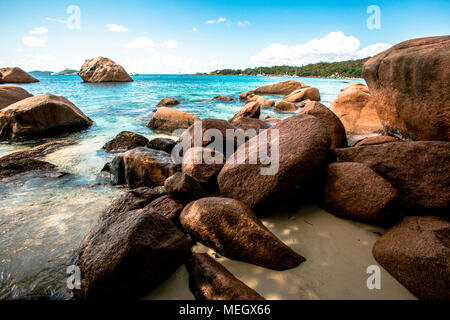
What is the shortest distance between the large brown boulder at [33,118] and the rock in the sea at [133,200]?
6.61 m

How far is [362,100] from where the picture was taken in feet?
23.7

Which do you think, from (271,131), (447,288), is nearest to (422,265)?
(447,288)

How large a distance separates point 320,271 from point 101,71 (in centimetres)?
5390

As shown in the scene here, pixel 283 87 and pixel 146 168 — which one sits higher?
pixel 283 87

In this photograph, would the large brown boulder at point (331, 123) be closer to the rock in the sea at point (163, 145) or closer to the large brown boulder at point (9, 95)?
the rock in the sea at point (163, 145)

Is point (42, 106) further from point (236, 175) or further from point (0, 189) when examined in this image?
point (236, 175)

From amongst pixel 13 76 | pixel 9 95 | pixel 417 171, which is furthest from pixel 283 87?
pixel 13 76

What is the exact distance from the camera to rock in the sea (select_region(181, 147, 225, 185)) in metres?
3.16

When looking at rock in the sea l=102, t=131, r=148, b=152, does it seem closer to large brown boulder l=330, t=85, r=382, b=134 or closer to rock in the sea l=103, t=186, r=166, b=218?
rock in the sea l=103, t=186, r=166, b=218

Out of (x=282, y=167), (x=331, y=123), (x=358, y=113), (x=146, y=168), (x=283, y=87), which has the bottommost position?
(x=146, y=168)

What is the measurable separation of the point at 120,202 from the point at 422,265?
3110 millimetres

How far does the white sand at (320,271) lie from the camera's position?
1702mm

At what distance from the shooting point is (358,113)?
23.7 feet

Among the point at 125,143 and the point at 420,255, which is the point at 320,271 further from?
the point at 125,143
